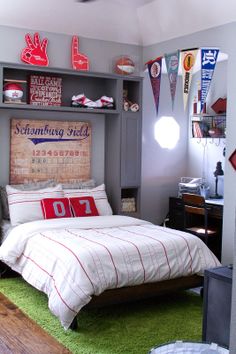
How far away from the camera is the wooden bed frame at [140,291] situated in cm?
357

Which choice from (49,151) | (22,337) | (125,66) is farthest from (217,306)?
(125,66)

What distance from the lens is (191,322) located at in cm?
371

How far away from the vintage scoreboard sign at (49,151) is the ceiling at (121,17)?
1058mm

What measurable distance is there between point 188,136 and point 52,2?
2.64 meters

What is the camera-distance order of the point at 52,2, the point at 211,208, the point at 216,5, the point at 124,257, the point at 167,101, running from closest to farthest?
the point at 124,257 < the point at 216,5 < the point at 52,2 < the point at 211,208 < the point at 167,101

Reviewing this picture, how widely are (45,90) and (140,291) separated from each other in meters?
2.50

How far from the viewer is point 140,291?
148 inches

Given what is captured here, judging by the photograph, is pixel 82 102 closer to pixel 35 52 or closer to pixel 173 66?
pixel 35 52

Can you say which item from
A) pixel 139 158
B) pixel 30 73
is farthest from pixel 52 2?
pixel 139 158

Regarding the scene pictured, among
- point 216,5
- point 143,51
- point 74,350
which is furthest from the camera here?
point 143,51

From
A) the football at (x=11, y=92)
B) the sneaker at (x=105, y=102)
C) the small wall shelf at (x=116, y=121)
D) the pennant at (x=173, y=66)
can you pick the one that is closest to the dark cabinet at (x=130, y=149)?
the small wall shelf at (x=116, y=121)

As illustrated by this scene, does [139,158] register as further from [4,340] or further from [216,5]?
[4,340]

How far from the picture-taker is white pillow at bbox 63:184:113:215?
522 cm

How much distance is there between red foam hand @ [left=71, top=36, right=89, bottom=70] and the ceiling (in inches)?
4.4
